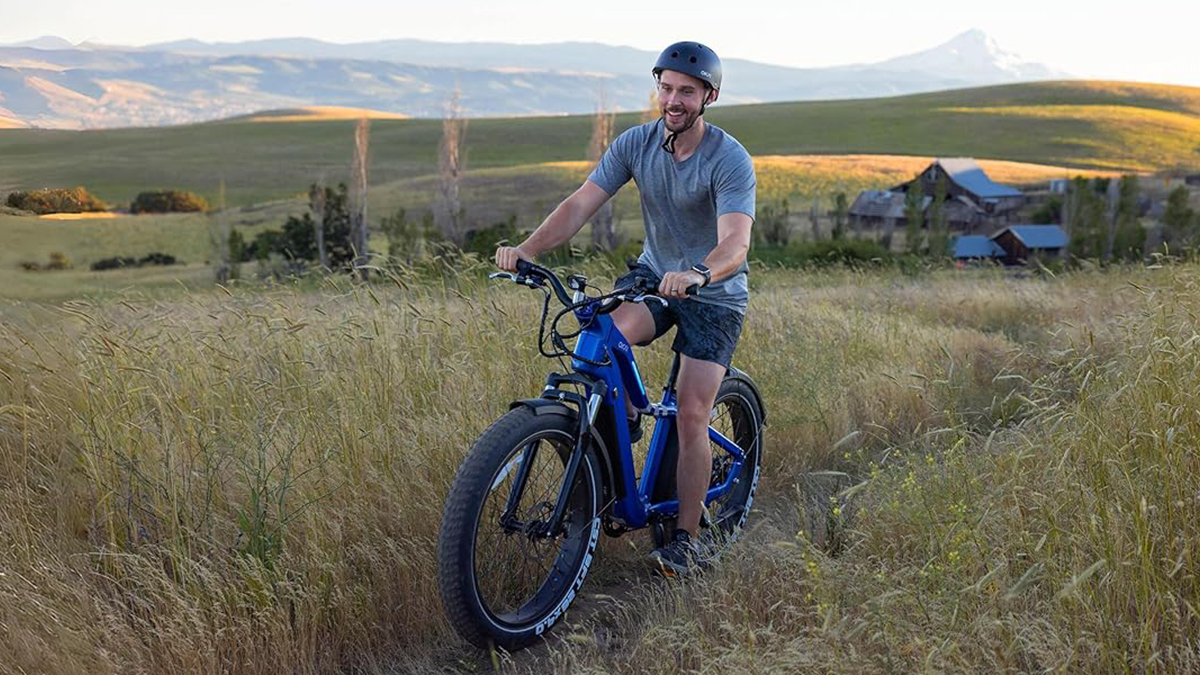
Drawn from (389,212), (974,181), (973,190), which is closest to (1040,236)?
(973,190)

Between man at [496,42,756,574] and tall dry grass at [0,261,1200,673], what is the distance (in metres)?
0.47

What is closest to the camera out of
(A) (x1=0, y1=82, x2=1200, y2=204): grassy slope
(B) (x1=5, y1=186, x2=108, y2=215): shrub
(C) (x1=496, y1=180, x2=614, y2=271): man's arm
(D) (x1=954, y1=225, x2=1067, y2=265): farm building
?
(C) (x1=496, y1=180, x2=614, y2=271): man's arm

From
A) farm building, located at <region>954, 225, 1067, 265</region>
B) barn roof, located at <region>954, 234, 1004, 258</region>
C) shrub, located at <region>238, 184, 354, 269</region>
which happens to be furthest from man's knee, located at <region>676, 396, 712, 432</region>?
farm building, located at <region>954, 225, 1067, 265</region>

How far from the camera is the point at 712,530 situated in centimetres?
467

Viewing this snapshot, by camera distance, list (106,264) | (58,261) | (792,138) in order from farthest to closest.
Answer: (792,138) < (106,264) < (58,261)

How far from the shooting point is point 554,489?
4.32 meters

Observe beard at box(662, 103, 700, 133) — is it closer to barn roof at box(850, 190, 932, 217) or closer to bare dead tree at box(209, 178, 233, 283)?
bare dead tree at box(209, 178, 233, 283)

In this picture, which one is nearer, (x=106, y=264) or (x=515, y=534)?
(x=515, y=534)

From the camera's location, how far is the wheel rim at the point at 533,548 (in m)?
4.12

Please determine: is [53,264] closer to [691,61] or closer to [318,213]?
[691,61]

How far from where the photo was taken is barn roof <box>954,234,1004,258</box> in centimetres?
4425

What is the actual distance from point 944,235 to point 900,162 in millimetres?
48256

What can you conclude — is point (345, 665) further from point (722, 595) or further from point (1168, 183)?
point (1168, 183)

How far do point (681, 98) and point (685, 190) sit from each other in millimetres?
395
